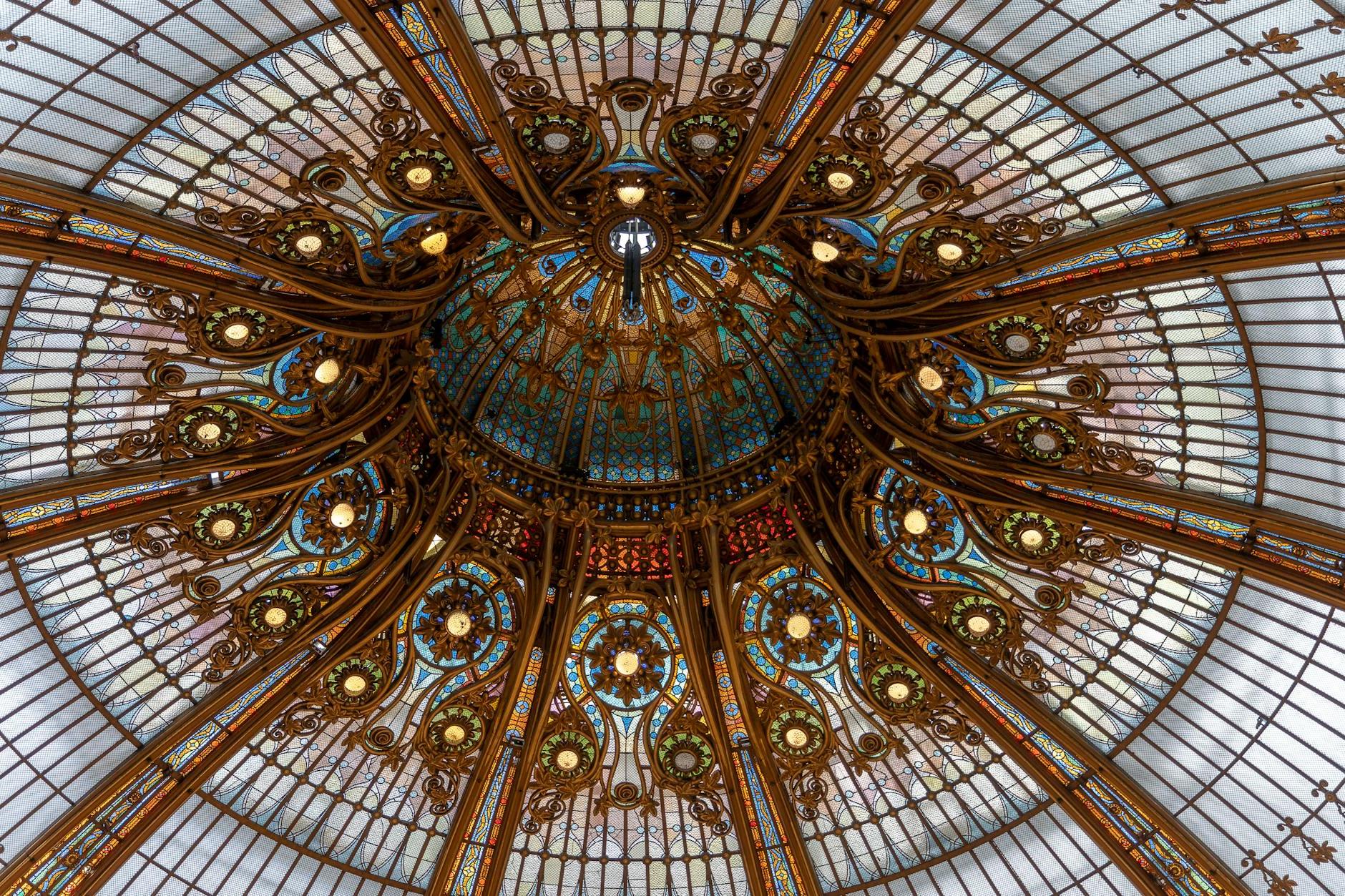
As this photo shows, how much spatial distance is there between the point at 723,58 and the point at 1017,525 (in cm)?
1000

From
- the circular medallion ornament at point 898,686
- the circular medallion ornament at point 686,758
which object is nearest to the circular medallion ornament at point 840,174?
the circular medallion ornament at point 898,686

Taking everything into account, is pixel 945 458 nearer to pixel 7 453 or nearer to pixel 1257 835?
pixel 1257 835

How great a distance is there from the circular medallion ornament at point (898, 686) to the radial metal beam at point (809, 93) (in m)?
8.91

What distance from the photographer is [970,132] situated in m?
20.3

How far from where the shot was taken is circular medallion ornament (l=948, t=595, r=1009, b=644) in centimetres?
2381

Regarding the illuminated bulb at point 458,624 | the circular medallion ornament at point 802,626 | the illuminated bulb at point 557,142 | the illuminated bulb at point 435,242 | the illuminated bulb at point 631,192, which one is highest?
the illuminated bulb at point 557,142

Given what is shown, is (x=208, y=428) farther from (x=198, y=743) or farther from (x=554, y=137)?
(x=554, y=137)

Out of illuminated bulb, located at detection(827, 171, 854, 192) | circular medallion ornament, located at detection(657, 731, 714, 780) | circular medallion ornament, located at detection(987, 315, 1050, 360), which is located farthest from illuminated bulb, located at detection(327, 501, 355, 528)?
circular medallion ornament, located at detection(987, 315, 1050, 360)

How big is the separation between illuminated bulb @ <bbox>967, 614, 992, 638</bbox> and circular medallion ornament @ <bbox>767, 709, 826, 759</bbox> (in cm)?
352

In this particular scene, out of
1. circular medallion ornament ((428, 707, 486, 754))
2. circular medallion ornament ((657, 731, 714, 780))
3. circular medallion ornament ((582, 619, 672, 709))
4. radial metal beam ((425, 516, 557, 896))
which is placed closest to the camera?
radial metal beam ((425, 516, 557, 896))

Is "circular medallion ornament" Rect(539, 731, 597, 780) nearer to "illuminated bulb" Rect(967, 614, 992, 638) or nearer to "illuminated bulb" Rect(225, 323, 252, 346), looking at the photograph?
"illuminated bulb" Rect(967, 614, 992, 638)

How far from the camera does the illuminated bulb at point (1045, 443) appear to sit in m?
22.8

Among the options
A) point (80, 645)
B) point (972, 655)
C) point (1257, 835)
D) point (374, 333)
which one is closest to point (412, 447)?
point (374, 333)

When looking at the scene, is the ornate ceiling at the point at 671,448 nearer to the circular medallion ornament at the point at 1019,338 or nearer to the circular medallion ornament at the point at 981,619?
the circular medallion ornament at the point at 981,619
